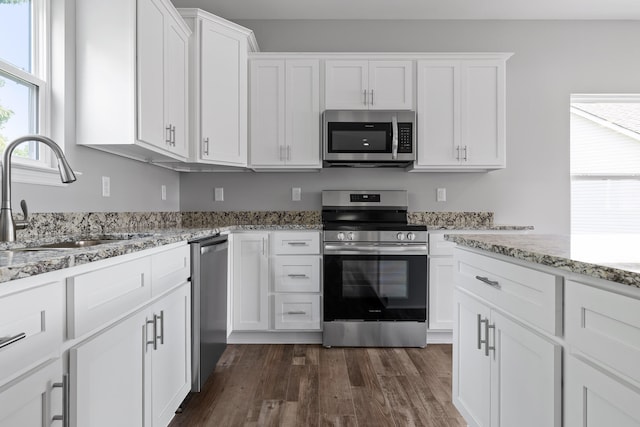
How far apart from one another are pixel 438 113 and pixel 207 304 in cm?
232

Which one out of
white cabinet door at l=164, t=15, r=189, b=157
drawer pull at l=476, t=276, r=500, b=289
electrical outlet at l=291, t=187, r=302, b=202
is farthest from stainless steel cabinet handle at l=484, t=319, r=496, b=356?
electrical outlet at l=291, t=187, r=302, b=202

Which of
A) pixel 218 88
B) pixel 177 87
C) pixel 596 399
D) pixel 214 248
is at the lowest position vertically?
pixel 596 399

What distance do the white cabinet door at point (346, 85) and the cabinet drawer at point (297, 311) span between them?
5.10 ft

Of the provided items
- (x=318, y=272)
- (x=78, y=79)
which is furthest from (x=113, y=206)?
(x=318, y=272)

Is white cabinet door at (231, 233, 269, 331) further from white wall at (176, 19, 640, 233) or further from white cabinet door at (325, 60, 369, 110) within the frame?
white cabinet door at (325, 60, 369, 110)

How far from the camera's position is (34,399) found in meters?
0.86

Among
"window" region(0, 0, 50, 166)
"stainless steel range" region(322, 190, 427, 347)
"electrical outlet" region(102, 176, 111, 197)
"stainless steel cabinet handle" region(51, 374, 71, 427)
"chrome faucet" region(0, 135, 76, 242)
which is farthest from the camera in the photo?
"stainless steel range" region(322, 190, 427, 347)

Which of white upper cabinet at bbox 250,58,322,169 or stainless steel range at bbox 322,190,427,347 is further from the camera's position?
white upper cabinet at bbox 250,58,322,169

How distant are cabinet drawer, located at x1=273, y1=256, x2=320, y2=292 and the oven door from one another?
0.31 feet

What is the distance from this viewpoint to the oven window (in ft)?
9.50

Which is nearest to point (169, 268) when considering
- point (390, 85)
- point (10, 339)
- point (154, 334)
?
point (154, 334)

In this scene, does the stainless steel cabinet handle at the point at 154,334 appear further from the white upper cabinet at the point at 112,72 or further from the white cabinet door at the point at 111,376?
the white upper cabinet at the point at 112,72

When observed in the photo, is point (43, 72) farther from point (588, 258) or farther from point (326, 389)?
point (588, 258)

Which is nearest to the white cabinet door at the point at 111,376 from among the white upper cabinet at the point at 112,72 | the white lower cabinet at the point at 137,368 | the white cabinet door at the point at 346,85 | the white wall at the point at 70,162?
the white lower cabinet at the point at 137,368
